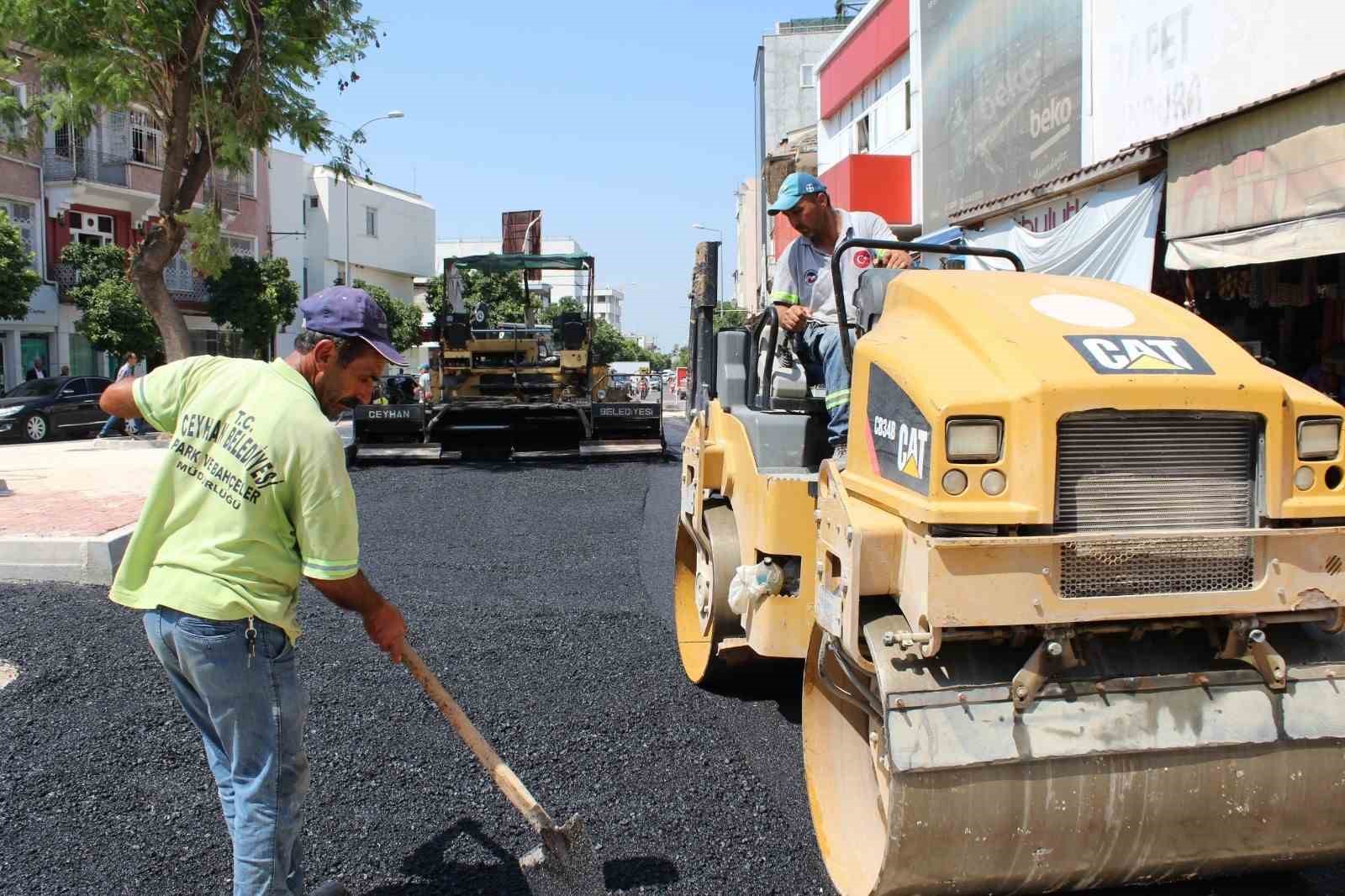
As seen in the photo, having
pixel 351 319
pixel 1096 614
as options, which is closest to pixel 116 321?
pixel 351 319

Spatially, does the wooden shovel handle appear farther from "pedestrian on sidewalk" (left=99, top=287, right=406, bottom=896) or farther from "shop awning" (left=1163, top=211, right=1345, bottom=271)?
"shop awning" (left=1163, top=211, right=1345, bottom=271)

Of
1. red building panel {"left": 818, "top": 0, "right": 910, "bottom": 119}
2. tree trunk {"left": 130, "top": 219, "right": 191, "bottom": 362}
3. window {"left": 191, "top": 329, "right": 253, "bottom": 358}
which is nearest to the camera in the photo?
tree trunk {"left": 130, "top": 219, "right": 191, "bottom": 362}

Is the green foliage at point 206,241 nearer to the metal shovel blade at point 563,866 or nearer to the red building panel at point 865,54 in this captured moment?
the red building panel at point 865,54

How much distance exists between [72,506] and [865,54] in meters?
18.3

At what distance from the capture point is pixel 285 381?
258cm

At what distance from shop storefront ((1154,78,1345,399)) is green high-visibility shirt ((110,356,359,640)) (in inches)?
204

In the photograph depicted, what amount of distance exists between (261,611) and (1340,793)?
2.44 m

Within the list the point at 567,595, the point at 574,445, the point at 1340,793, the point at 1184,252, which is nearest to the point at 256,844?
the point at 1340,793

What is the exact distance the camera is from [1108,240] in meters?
8.62

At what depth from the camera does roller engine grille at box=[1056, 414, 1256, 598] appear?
246cm

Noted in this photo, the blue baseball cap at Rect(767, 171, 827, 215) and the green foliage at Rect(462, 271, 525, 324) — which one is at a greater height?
the green foliage at Rect(462, 271, 525, 324)

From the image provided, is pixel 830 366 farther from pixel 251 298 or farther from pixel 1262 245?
pixel 251 298

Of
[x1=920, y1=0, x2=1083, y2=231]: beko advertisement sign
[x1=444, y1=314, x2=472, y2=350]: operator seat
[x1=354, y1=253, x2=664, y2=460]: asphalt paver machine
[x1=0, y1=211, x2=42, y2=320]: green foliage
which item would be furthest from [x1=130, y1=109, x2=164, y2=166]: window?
[x1=920, y1=0, x2=1083, y2=231]: beko advertisement sign

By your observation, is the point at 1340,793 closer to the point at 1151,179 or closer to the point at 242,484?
the point at 242,484
